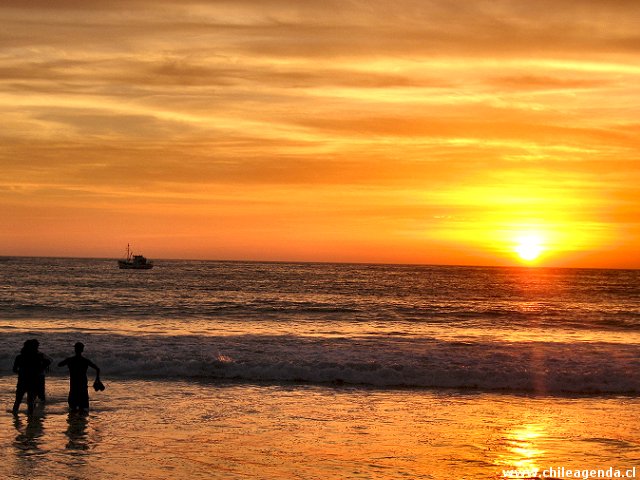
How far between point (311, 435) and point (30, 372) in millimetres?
6531

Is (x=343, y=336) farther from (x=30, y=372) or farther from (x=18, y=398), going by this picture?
(x=18, y=398)

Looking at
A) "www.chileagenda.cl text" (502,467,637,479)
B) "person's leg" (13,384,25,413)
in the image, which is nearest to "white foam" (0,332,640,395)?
"person's leg" (13,384,25,413)

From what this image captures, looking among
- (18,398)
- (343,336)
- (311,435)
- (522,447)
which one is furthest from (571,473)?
(343,336)

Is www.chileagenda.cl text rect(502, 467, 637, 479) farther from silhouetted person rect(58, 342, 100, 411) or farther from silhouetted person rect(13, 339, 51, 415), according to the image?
silhouetted person rect(13, 339, 51, 415)

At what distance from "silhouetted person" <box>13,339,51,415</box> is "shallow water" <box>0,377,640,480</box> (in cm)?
52

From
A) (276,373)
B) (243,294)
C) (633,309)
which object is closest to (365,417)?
(276,373)

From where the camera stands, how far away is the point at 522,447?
13.2 m

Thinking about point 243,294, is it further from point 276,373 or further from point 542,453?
point 542,453

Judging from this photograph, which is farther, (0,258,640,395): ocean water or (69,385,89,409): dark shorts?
(0,258,640,395): ocean water

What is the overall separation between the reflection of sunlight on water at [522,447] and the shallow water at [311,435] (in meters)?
0.03

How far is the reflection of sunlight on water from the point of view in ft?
39.9

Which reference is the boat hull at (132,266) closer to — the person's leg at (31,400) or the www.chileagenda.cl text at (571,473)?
the person's leg at (31,400)

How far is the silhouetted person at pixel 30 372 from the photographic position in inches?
619

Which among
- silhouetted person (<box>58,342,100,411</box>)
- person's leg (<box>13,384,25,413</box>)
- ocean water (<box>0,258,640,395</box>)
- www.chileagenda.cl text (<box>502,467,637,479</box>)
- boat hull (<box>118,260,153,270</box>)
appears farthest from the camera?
boat hull (<box>118,260,153,270</box>)
